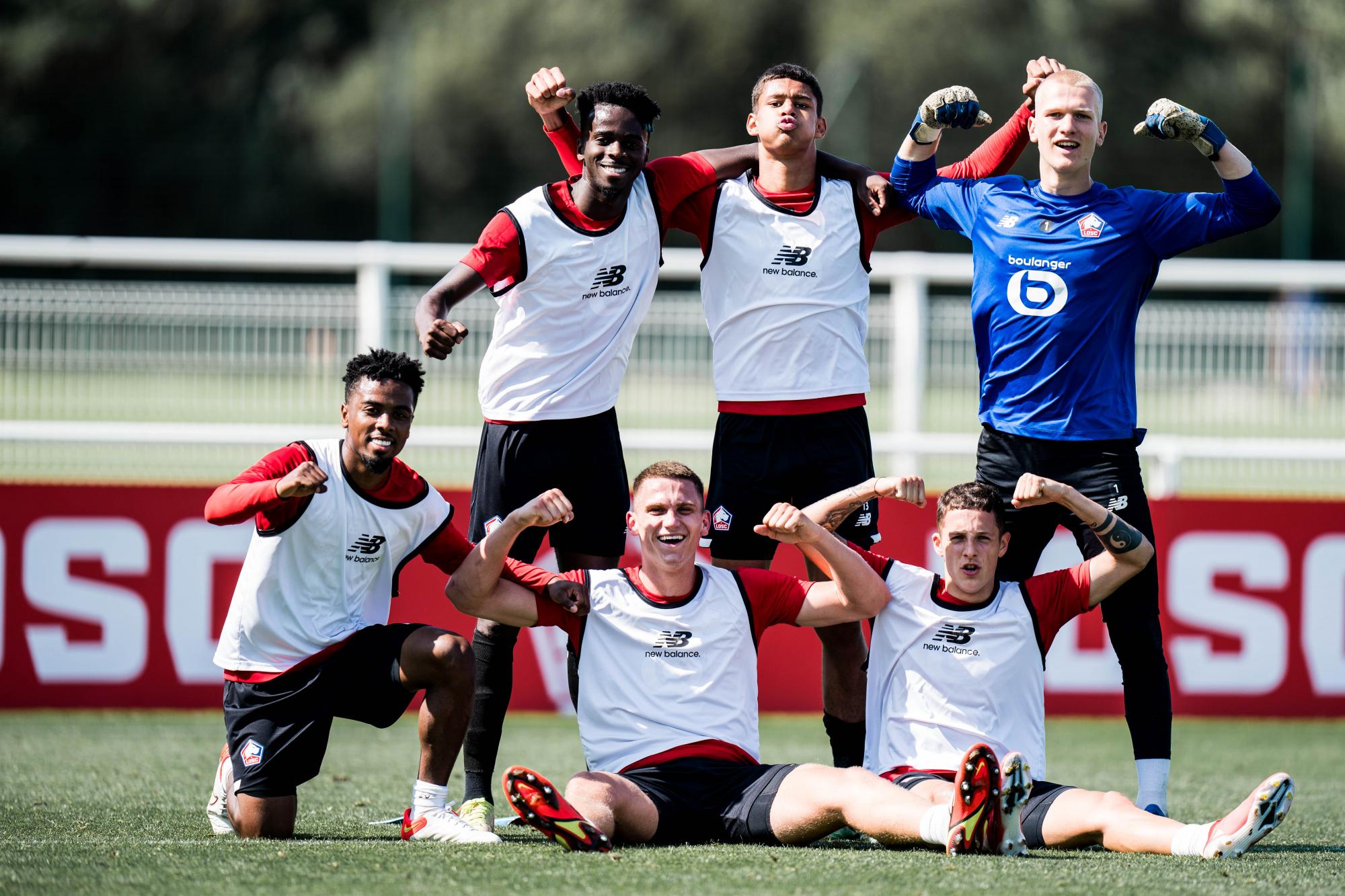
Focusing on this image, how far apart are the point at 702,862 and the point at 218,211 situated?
98.2 feet

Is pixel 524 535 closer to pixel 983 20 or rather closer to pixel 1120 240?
pixel 1120 240

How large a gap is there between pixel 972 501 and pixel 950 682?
1.92 ft

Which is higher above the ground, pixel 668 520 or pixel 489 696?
pixel 668 520

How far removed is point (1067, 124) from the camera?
519cm

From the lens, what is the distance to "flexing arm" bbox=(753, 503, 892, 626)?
4.89 m

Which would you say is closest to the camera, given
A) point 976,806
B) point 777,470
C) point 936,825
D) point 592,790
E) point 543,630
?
point 976,806

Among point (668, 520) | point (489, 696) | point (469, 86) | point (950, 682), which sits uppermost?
point (469, 86)

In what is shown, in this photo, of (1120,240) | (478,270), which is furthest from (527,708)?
(1120,240)

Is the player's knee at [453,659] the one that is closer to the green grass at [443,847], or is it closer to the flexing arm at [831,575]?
the green grass at [443,847]

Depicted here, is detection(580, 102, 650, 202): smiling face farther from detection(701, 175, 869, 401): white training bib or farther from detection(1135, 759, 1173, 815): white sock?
detection(1135, 759, 1173, 815): white sock

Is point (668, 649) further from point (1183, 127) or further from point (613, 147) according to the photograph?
point (1183, 127)

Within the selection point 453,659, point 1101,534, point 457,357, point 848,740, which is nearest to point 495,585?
point 453,659

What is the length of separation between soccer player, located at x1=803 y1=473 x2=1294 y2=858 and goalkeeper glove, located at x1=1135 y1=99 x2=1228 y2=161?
47.9 inches

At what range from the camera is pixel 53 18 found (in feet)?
106
